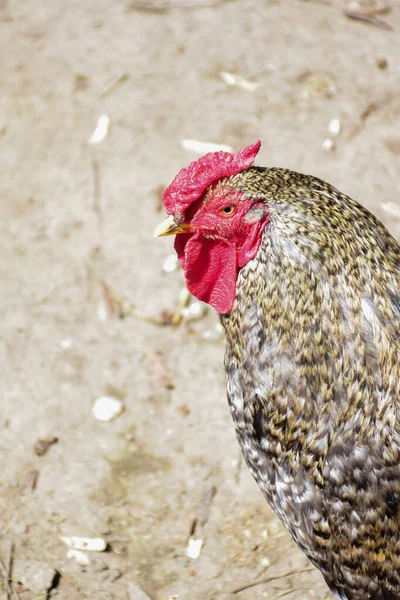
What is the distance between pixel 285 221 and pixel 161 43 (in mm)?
4498

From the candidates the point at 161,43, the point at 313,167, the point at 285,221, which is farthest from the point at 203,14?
the point at 285,221

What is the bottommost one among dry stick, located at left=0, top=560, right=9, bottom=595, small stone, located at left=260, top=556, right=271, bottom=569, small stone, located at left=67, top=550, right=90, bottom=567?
small stone, located at left=67, top=550, right=90, bottom=567

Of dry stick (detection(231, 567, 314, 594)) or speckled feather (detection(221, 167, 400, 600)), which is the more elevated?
speckled feather (detection(221, 167, 400, 600))

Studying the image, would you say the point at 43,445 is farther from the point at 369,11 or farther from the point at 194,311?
the point at 369,11

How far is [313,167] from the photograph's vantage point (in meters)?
6.02

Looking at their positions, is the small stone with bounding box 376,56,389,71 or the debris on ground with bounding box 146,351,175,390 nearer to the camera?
the debris on ground with bounding box 146,351,175,390

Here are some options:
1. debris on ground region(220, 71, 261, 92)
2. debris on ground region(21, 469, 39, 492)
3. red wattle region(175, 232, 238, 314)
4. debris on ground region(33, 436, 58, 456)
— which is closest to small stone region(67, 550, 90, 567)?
debris on ground region(21, 469, 39, 492)

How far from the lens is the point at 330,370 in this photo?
306 cm

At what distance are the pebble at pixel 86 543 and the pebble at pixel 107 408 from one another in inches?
32.1

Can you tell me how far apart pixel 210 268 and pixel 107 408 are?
175 centimetres

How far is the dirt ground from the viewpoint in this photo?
4.23 meters

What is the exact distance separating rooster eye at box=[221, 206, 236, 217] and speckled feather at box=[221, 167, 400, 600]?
0.09m

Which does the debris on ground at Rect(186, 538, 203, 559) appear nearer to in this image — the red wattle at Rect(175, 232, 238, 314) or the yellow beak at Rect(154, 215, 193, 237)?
the red wattle at Rect(175, 232, 238, 314)

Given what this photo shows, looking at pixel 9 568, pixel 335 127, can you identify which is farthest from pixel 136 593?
pixel 335 127
